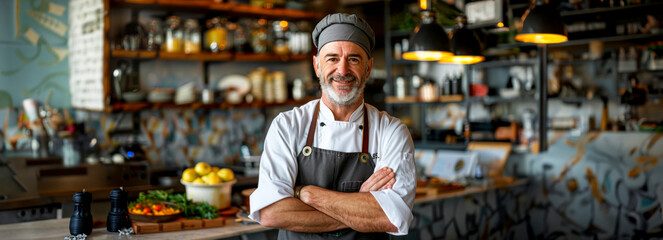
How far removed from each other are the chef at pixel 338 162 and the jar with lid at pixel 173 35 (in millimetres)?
3489

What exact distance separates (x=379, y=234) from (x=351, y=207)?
9.9 inches

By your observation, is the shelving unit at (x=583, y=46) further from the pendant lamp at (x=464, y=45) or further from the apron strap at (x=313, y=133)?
the apron strap at (x=313, y=133)

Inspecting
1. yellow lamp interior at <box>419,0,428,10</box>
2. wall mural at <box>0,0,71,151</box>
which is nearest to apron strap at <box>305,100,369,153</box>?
yellow lamp interior at <box>419,0,428,10</box>

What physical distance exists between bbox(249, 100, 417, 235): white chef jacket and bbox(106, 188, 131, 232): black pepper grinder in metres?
1.13

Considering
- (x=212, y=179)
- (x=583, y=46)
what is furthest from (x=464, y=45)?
(x=583, y=46)

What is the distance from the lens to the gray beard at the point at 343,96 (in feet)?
7.29

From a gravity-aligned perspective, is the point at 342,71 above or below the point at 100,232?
above

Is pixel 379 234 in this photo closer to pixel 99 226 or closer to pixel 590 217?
pixel 99 226

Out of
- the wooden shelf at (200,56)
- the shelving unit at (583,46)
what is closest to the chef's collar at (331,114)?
the shelving unit at (583,46)

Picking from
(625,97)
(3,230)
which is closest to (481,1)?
(625,97)

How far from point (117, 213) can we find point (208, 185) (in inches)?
21.4

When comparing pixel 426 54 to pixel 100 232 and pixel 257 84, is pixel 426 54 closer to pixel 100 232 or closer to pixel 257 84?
pixel 100 232

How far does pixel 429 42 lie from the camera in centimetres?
386

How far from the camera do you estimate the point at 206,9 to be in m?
5.77
